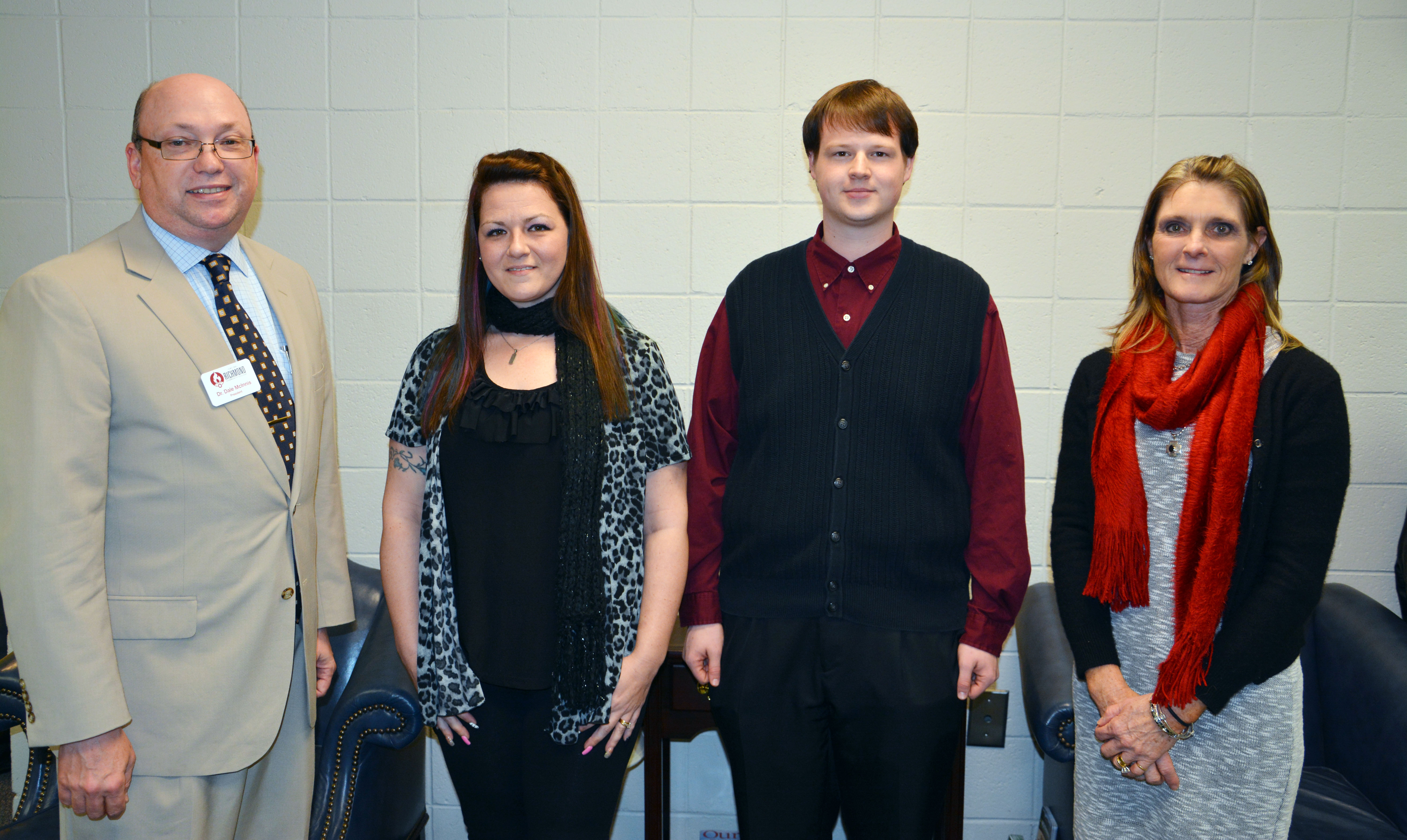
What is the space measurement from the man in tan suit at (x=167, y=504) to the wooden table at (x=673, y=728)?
893 mm

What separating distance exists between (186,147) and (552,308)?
717mm

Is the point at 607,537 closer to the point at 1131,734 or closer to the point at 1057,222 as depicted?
the point at 1131,734

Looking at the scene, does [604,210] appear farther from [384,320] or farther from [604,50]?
[384,320]

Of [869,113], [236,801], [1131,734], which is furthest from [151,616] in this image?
[1131,734]

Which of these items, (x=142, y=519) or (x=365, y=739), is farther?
(x=365, y=739)

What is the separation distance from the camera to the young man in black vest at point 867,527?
169cm

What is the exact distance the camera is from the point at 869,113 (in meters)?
1.69

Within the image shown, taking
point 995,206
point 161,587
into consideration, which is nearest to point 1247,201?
point 995,206

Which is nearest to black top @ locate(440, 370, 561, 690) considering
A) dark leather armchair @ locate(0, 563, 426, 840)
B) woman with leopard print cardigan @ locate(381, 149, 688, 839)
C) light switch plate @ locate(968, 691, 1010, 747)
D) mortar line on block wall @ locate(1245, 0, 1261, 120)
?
woman with leopard print cardigan @ locate(381, 149, 688, 839)

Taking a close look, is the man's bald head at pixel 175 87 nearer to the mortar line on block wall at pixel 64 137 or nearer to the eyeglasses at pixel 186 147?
the eyeglasses at pixel 186 147

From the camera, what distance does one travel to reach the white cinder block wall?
2.61 metres

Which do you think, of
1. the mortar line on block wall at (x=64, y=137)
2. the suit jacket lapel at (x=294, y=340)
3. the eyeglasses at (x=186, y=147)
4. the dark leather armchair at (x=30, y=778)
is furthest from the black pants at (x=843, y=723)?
the mortar line on block wall at (x=64, y=137)

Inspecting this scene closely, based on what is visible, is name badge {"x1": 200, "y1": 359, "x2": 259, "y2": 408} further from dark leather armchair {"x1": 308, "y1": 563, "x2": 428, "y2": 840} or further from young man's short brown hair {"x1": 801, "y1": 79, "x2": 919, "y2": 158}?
young man's short brown hair {"x1": 801, "y1": 79, "x2": 919, "y2": 158}

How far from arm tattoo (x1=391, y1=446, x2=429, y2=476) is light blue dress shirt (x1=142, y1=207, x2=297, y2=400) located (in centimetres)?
23
